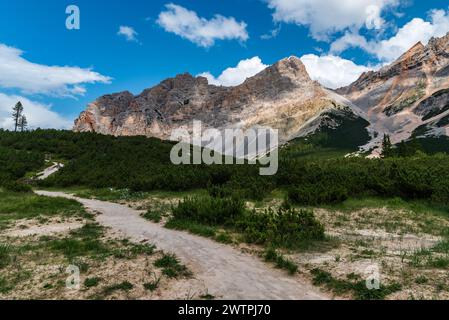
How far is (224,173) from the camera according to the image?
36062 mm

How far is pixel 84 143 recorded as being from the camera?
219ft

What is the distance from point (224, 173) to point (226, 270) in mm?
25495

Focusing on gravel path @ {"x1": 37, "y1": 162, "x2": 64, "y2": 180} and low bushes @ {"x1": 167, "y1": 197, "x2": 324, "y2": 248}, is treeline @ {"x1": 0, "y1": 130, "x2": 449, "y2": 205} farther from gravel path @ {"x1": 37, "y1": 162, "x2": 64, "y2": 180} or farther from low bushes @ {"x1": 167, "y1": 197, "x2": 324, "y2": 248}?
low bushes @ {"x1": 167, "y1": 197, "x2": 324, "y2": 248}

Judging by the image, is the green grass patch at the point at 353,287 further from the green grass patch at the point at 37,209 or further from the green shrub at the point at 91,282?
the green grass patch at the point at 37,209

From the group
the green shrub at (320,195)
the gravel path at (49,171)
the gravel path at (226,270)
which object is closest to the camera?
the gravel path at (226,270)

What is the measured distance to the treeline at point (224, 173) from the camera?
24.5 m

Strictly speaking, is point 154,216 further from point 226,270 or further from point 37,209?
point 226,270

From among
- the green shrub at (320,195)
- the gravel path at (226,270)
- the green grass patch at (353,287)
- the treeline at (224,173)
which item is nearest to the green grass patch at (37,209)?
the gravel path at (226,270)

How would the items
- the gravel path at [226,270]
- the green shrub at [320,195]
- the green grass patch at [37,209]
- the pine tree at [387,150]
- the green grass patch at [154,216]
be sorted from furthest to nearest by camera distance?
1. the pine tree at [387,150]
2. the green shrub at [320,195]
3. the green grass patch at [37,209]
4. the green grass patch at [154,216]
5. the gravel path at [226,270]

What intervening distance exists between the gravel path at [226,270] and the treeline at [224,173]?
8657 millimetres

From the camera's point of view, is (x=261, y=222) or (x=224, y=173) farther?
(x=224, y=173)

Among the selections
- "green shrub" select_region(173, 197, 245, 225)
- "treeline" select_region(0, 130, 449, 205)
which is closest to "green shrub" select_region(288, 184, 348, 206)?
"treeline" select_region(0, 130, 449, 205)

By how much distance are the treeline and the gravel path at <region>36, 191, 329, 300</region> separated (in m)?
8.66

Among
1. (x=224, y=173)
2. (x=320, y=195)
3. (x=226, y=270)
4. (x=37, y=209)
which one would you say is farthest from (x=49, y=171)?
(x=226, y=270)
